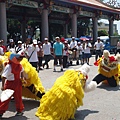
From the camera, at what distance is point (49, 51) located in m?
13.9

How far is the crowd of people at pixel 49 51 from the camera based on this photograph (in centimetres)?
1127

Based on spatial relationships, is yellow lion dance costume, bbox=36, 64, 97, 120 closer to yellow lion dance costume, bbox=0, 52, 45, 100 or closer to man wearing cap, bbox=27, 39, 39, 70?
yellow lion dance costume, bbox=0, 52, 45, 100

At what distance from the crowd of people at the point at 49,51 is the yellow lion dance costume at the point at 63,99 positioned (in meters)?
3.82

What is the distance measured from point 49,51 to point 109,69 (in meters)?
5.40

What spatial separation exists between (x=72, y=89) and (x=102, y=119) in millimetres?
892

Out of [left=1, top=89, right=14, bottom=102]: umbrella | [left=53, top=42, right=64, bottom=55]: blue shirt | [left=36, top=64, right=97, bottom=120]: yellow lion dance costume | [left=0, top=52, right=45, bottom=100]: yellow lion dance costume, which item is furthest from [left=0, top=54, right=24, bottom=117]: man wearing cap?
[left=53, top=42, right=64, bottom=55]: blue shirt

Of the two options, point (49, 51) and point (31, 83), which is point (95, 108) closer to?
point (31, 83)

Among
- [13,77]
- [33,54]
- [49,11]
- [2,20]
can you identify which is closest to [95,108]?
[13,77]

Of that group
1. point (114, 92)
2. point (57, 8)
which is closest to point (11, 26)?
point (57, 8)

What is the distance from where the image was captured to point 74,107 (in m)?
5.43

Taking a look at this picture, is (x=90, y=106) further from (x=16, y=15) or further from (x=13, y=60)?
(x=16, y=15)

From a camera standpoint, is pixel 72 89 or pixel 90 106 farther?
pixel 90 106

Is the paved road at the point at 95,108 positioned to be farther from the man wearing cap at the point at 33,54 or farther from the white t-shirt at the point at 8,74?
the man wearing cap at the point at 33,54

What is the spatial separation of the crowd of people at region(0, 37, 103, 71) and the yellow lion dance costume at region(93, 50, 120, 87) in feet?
9.39
